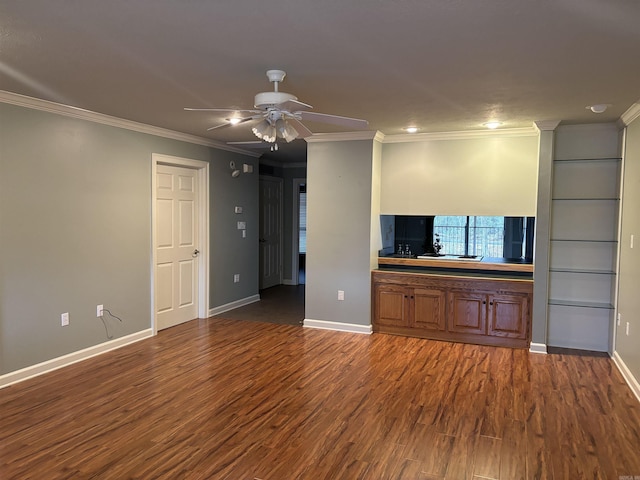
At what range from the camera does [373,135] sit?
211 inches

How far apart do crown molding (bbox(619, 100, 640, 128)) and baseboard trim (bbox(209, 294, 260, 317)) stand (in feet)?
16.8

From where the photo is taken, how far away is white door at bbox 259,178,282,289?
849 cm

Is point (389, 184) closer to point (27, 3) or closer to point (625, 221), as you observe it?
point (625, 221)

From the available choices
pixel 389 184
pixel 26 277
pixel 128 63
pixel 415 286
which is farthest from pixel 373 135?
pixel 26 277

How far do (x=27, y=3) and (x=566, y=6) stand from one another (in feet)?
7.74

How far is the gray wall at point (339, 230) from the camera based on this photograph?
5512 millimetres

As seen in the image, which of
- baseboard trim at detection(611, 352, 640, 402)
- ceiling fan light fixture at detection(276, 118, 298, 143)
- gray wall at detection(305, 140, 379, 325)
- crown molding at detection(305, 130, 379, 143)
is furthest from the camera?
gray wall at detection(305, 140, 379, 325)

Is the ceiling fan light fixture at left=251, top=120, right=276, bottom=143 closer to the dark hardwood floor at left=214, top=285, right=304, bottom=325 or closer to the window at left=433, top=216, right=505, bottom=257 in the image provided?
the window at left=433, top=216, right=505, bottom=257

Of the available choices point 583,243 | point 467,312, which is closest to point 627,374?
point 583,243

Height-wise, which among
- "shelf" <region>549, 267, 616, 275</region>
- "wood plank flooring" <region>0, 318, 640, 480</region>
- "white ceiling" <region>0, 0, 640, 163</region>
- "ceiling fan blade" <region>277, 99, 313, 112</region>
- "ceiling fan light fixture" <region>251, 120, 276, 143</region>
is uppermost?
"white ceiling" <region>0, 0, 640, 163</region>

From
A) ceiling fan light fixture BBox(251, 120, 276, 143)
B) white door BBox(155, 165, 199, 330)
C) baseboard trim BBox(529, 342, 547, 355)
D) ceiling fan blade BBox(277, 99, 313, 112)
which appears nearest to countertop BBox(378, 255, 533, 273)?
baseboard trim BBox(529, 342, 547, 355)

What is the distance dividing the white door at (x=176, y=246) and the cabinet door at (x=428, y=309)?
285cm

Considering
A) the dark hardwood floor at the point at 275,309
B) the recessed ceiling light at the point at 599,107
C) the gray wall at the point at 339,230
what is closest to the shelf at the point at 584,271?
the recessed ceiling light at the point at 599,107

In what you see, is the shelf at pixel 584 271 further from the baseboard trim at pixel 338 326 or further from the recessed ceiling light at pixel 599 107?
the baseboard trim at pixel 338 326
